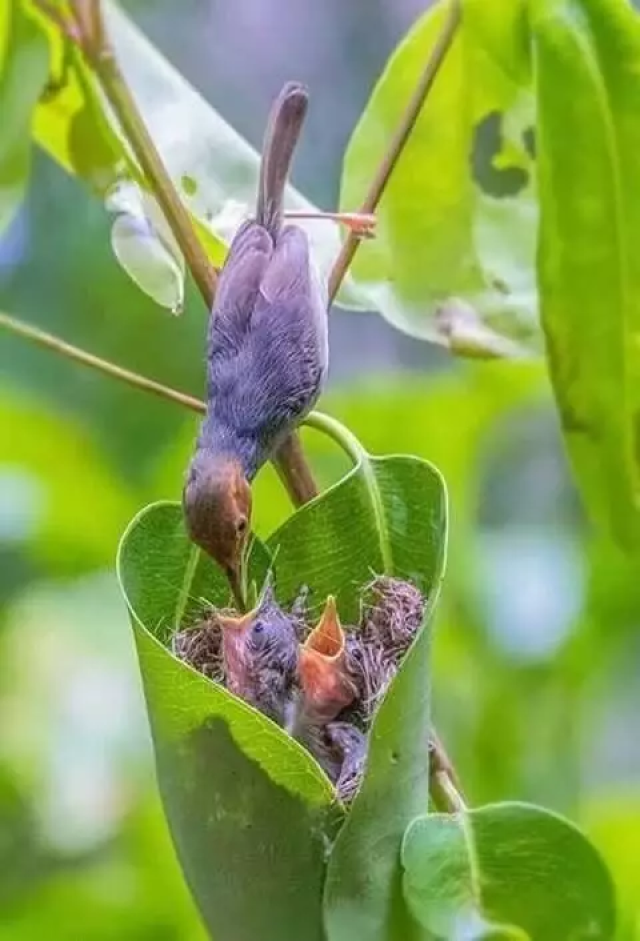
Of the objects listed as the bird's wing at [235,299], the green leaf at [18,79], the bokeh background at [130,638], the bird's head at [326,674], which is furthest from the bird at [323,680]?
the bokeh background at [130,638]

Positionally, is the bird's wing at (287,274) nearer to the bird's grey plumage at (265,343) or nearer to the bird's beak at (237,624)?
the bird's grey plumage at (265,343)

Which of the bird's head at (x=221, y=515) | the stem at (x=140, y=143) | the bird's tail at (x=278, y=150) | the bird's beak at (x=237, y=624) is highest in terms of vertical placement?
the stem at (x=140, y=143)

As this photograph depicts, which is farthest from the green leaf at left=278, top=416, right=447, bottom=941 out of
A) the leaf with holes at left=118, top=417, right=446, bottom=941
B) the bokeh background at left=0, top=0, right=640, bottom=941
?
the bokeh background at left=0, top=0, right=640, bottom=941

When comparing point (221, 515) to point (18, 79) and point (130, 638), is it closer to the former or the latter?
point (18, 79)

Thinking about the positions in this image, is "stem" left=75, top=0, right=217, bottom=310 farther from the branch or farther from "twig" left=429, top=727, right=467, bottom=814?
"twig" left=429, top=727, right=467, bottom=814

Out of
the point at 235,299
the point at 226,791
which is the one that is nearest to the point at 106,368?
the point at 235,299

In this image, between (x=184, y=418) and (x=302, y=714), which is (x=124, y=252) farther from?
(x=184, y=418)
